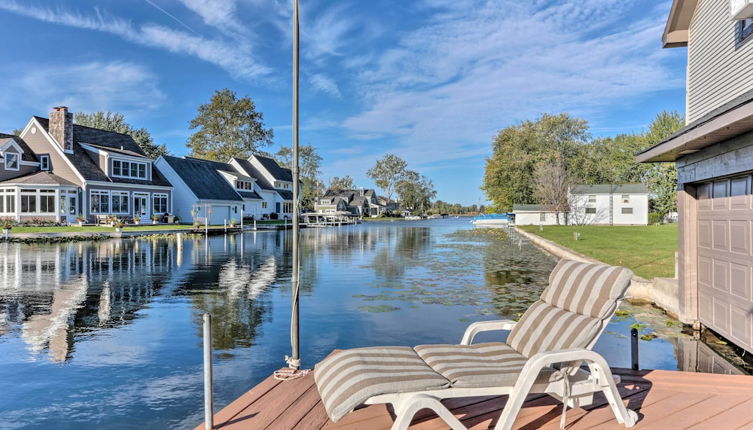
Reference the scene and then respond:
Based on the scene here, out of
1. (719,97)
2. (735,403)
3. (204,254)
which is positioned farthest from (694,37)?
(204,254)

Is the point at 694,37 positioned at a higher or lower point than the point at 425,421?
higher

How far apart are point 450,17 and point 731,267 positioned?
2275cm

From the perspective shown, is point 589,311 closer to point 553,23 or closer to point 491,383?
point 491,383

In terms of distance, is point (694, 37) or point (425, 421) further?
point (694, 37)

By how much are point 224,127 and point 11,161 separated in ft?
122

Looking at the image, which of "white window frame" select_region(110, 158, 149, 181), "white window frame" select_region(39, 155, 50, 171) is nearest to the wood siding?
"white window frame" select_region(110, 158, 149, 181)

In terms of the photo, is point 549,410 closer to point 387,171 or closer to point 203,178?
point 203,178

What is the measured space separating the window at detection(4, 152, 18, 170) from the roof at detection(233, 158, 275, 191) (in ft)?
80.0

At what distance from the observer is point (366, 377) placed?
278 centimetres

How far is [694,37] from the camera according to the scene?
8.52 metres

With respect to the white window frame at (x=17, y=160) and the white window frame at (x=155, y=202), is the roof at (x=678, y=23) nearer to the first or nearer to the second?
the white window frame at (x=17, y=160)

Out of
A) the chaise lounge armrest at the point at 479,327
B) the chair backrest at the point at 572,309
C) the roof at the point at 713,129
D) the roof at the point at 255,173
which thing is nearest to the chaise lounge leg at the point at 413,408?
the chair backrest at the point at 572,309

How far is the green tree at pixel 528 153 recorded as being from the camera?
5575 cm

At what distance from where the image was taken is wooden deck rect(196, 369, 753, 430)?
123 inches
